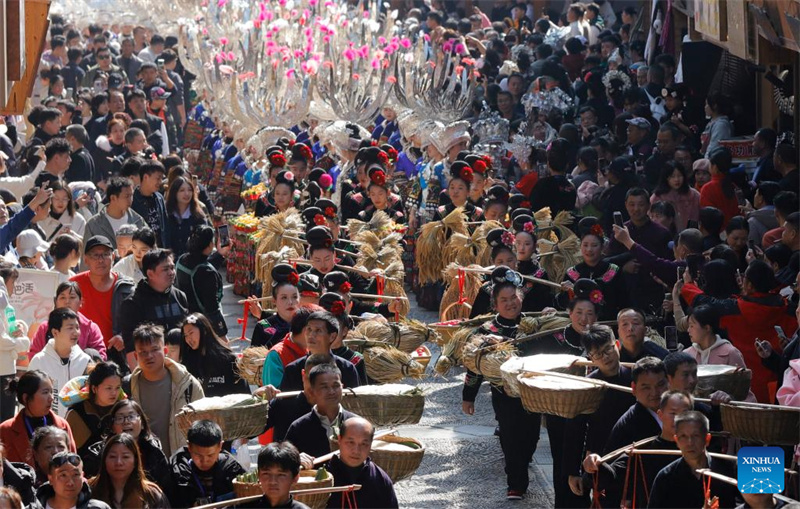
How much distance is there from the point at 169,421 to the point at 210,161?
12.5 meters

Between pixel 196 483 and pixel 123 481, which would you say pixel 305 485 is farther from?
pixel 123 481

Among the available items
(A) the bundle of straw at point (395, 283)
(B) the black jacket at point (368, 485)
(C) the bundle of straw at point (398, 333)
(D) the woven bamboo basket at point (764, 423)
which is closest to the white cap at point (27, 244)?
(A) the bundle of straw at point (395, 283)

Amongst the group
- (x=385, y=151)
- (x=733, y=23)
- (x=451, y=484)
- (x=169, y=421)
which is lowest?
(x=451, y=484)

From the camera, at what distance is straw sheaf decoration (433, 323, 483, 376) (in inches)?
366

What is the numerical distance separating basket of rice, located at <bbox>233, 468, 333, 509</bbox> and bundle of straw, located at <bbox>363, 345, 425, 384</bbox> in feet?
7.70

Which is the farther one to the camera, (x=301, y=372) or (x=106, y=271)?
(x=106, y=271)

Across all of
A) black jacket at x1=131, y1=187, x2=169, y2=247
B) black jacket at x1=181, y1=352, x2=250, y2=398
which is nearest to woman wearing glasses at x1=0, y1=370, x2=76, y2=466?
black jacket at x1=181, y1=352, x2=250, y2=398

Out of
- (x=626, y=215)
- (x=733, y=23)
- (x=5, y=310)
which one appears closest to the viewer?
(x=5, y=310)

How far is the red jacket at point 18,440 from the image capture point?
7133 mm

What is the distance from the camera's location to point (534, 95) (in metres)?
17.5

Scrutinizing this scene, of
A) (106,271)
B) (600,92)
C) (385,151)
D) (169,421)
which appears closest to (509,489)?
(169,421)

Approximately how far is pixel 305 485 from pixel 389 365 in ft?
8.45

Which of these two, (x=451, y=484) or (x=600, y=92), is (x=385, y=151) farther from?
(x=451, y=484)

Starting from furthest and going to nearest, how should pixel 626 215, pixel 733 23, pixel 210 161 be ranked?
pixel 210 161
pixel 626 215
pixel 733 23
